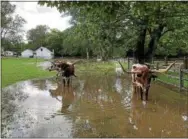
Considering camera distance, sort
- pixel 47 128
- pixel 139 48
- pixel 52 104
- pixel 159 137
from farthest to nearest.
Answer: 1. pixel 139 48
2. pixel 52 104
3. pixel 47 128
4. pixel 159 137

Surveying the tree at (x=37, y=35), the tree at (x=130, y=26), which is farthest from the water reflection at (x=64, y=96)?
the tree at (x=37, y=35)

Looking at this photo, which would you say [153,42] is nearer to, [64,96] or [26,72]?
[26,72]

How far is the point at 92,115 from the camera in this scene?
9.06 meters

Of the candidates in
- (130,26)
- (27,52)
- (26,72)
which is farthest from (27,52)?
(130,26)

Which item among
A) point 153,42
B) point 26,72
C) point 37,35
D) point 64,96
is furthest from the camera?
point 37,35

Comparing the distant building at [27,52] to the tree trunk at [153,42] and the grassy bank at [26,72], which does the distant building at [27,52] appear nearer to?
the grassy bank at [26,72]

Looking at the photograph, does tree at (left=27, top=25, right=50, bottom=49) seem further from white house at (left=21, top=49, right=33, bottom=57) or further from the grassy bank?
the grassy bank

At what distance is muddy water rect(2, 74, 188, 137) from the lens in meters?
7.17

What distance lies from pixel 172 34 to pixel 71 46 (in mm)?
45609

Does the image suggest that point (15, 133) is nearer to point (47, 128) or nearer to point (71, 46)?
point (47, 128)

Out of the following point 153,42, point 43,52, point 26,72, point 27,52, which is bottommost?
point 27,52

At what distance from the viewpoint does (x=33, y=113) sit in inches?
365

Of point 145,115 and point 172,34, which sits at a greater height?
point 172,34

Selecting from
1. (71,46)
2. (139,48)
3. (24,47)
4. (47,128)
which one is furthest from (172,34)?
(24,47)
